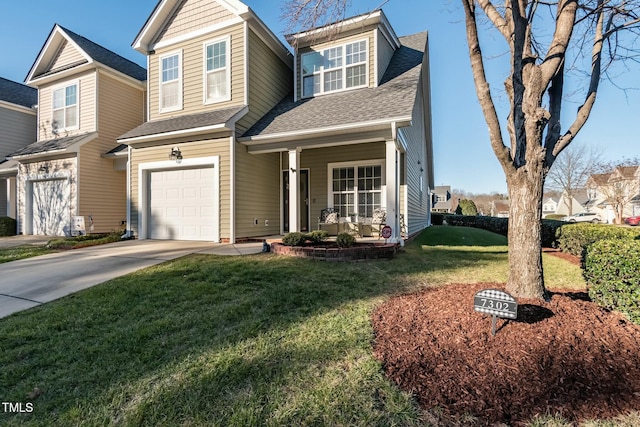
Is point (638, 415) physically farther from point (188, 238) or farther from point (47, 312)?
point (188, 238)

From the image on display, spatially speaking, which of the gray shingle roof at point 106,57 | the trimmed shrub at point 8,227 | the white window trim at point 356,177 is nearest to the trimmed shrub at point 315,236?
the white window trim at point 356,177

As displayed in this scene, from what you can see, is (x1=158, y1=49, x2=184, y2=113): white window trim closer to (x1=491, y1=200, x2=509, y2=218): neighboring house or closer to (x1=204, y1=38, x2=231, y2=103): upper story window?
(x1=204, y1=38, x2=231, y2=103): upper story window

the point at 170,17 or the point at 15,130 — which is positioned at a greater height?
the point at 170,17

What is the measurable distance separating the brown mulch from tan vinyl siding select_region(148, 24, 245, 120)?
27.2ft

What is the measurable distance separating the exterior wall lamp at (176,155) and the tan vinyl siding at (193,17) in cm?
391

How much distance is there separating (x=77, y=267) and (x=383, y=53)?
33.0 feet

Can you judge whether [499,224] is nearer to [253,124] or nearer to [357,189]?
[357,189]

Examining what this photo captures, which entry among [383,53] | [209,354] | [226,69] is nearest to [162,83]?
[226,69]

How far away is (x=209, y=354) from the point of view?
2.71 m

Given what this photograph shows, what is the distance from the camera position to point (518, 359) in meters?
2.43

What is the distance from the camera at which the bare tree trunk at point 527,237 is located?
3.47 metres

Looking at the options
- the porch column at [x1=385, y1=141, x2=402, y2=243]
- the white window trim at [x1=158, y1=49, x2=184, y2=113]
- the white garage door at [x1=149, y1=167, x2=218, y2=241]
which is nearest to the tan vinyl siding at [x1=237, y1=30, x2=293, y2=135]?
the white garage door at [x1=149, y1=167, x2=218, y2=241]

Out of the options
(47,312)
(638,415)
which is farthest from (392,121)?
(47,312)

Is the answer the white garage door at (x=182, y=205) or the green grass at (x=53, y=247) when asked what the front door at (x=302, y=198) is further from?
the green grass at (x=53, y=247)
